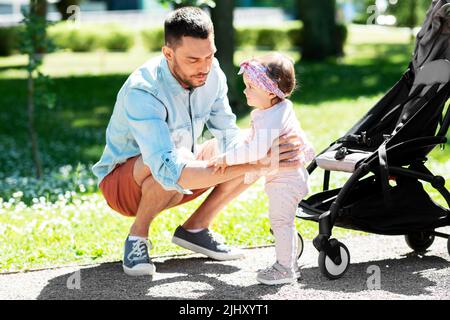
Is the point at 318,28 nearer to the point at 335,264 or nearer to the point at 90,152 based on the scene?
the point at 90,152

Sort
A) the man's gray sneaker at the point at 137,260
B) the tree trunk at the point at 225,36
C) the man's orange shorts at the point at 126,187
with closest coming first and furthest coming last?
1. the man's gray sneaker at the point at 137,260
2. the man's orange shorts at the point at 126,187
3. the tree trunk at the point at 225,36

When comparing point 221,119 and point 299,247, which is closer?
point 299,247

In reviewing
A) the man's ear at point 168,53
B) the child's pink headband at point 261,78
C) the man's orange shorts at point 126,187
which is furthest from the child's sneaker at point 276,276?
the man's ear at point 168,53

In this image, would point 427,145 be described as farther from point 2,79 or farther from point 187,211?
point 2,79

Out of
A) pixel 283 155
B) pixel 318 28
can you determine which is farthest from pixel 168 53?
pixel 318 28

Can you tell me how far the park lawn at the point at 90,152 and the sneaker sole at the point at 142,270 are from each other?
0.49 m

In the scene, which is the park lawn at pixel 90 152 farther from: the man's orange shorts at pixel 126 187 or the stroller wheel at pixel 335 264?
the stroller wheel at pixel 335 264

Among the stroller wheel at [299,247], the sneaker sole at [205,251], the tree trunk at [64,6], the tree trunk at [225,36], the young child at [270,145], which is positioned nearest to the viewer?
the young child at [270,145]

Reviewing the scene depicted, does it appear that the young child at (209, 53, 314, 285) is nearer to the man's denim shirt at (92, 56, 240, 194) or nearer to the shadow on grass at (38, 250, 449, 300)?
the shadow on grass at (38, 250, 449, 300)

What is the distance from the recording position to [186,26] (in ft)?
15.4

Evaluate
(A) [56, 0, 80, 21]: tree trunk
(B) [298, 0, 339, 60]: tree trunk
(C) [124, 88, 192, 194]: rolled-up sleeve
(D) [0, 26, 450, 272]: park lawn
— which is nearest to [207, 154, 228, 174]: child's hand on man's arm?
(C) [124, 88, 192, 194]: rolled-up sleeve

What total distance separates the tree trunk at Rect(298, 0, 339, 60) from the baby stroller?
1495 cm

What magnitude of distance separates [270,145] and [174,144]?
Answer: 2.04ft

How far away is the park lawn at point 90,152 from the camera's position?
5.82 metres
